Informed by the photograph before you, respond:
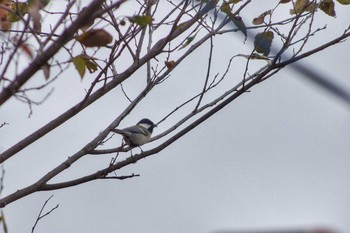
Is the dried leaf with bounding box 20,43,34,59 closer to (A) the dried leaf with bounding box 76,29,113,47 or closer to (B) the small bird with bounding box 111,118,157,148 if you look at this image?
(A) the dried leaf with bounding box 76,29,113,47

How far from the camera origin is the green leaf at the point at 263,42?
3818 millimetres

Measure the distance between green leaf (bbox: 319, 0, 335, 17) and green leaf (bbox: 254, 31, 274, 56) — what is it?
0.37m

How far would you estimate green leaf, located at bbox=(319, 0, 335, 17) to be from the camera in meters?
4.00

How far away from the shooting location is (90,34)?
8.43 feet

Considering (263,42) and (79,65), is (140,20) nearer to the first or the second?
(79,65)

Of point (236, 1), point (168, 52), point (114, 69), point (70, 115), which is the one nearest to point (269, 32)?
point (236, 1)

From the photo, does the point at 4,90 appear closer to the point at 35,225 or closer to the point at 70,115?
the point at 70,115

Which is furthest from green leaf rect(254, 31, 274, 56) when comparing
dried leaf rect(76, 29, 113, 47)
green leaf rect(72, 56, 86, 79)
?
dried leaf rect(76, 29, 113, 47)

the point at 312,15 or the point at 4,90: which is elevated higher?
the point at 312,15

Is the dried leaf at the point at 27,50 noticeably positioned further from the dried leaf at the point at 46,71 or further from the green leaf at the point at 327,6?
the green leaf at the point at 327,6

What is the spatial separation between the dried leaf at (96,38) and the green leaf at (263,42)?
1428 mm

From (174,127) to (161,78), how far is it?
0.29 metres

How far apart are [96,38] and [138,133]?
3547mm

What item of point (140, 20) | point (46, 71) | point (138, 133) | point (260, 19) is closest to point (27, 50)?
point (46, 71)
